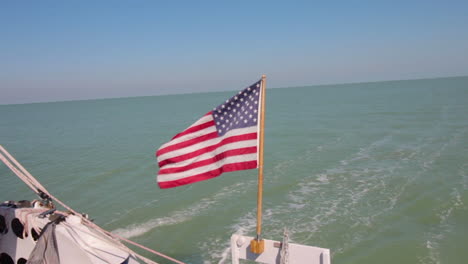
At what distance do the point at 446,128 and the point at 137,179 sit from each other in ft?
87.9

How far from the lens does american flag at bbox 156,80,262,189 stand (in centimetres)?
513

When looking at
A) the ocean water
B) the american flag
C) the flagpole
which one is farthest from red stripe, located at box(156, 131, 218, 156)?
the ocean water

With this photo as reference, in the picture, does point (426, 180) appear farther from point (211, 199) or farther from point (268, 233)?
point (211, 199)

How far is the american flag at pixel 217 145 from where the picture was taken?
5129mm

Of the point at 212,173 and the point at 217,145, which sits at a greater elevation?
the point at 217,145

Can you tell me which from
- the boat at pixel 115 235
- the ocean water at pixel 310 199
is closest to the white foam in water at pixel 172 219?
the ocean water at pixel 310 199

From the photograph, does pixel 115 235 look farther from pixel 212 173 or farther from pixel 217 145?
pixel 217 145

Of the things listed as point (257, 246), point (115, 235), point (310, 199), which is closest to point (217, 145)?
point (257, 246)

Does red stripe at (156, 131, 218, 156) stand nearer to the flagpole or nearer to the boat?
the boat

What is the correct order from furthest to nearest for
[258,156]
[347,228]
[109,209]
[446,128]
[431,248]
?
1. [446,128]
2. [109,209]
3. [347,228]
4. [431,248]
5. [258,156]

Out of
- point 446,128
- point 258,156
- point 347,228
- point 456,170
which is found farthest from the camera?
point 446,128

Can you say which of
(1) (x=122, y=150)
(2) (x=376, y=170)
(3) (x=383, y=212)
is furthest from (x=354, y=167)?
(1) (x=122, y=150)

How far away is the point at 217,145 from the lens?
536 cm

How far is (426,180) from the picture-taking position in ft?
51.0
